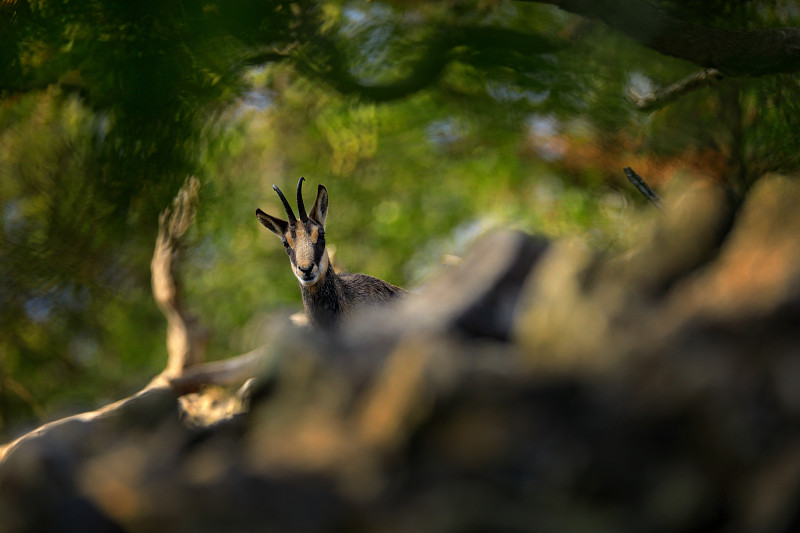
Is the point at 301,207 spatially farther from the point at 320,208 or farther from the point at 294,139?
the point at 294,139

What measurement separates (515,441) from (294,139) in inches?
153

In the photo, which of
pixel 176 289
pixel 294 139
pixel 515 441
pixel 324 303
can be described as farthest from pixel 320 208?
pixel 294 139

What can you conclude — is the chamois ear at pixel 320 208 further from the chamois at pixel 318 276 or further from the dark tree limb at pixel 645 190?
the dark tree limb at pixel 645 190

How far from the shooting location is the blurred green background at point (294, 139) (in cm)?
158

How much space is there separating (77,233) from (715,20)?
253cm

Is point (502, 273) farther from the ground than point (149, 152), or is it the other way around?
point (502, 273)

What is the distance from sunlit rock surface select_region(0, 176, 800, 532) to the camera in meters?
0.46

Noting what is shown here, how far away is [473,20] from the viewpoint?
254cm

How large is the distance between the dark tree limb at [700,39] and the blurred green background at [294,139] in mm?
159

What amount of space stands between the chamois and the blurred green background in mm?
276

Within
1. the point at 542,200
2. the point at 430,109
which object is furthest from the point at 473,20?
the point at 542,200

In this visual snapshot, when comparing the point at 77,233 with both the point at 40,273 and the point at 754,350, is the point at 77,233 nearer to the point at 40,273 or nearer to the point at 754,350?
the point at 40,273

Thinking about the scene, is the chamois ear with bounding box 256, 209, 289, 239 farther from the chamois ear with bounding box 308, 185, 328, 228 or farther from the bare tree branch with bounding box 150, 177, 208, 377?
the bare tree branch with bounding box 150, 177, 208, 377

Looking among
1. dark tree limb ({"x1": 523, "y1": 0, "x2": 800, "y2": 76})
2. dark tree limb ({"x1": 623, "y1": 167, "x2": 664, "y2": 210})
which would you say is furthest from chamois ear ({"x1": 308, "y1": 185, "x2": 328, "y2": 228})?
dark tree limb ({"x1": 623, "y1": 167, "x2": 664, "y2": 210})
